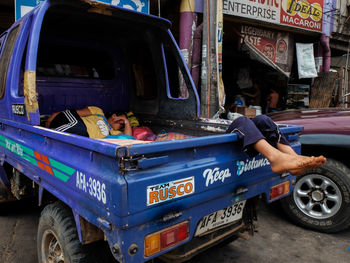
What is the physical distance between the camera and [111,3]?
5438 mm

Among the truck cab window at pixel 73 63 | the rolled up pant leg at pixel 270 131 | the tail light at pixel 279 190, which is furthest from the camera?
the truck cab window at pixel 73 63

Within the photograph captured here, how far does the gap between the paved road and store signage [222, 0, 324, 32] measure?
17.0 ft

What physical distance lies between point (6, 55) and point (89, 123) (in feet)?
3.68

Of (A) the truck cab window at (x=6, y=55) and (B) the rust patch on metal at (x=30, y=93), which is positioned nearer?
(B) the rust patch on metal at (x=30, y=93)

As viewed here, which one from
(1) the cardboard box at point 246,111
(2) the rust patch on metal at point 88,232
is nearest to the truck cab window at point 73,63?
(2) the rust patch on metal at point 88,232

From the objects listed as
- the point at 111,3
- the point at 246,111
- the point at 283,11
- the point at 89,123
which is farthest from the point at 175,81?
the point at 283,11

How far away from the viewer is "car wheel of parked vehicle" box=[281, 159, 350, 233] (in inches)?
114

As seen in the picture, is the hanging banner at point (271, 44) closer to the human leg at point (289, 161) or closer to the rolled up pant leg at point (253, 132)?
the rolled up pant leg at point (253, 132)

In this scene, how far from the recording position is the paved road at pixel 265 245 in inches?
102

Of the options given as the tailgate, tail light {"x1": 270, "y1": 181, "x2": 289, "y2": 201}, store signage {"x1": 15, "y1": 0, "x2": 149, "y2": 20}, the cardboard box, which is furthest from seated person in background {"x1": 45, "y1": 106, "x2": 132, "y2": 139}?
the cardboard box

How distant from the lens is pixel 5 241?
9.48ft

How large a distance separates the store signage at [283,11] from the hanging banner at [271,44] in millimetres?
369

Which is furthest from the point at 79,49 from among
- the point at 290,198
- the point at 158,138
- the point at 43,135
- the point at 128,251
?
the point at 290,198

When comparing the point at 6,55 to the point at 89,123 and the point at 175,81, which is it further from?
the point at 175,81
